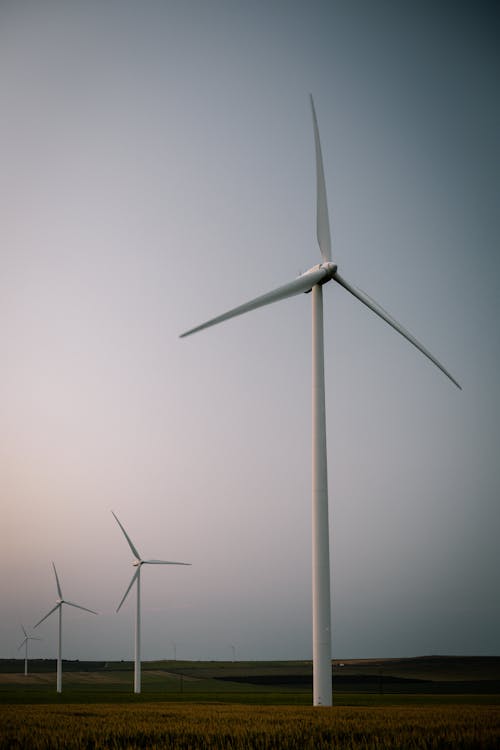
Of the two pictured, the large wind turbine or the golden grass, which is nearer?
the golden grass

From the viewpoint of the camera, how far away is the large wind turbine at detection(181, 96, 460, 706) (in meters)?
30.7

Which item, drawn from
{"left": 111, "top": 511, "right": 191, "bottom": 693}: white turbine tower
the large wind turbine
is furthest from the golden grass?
{"left": 111, "top": 511, "right": 191, "bottom": 693}: white turbine tower

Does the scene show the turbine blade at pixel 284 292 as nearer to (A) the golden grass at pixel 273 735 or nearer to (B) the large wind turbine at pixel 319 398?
(B) the large wind turbine at pixel 319 398

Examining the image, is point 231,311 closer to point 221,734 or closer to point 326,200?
point 326,200

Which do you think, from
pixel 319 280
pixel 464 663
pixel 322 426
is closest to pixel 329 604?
pixel 322 426

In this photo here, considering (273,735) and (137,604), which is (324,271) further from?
(137,604)

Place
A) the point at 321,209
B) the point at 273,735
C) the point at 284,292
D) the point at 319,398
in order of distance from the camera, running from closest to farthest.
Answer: the point at 273,735 < the point at 319,398 < the point at 284,292 < the point at 321,209

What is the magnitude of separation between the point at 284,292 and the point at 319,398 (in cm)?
643

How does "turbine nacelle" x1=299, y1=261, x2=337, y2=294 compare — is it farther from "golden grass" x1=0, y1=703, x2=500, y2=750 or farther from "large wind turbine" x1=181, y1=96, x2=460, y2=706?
"golden grass" x1=0, y1=703, x2=500, y2=750

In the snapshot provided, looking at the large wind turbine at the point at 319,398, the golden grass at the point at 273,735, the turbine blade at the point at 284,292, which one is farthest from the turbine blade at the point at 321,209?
the golden grass at the point at 273,735

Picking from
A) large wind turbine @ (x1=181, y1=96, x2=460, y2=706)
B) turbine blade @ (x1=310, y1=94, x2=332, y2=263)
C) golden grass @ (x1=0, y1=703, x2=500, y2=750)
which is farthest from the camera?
turbine blade @ (x1=310, y1=94, x2=332, y2=263)

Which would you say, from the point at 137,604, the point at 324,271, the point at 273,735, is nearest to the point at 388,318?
the point at 324,271

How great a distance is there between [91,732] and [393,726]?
7941 millimetres

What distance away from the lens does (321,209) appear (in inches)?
1575
